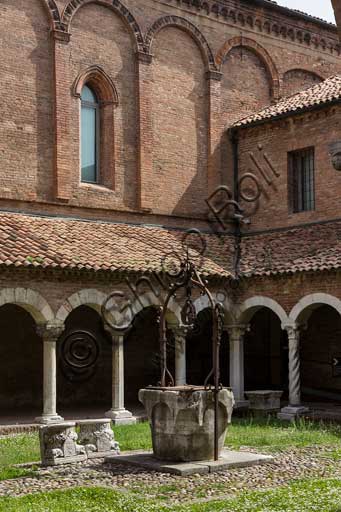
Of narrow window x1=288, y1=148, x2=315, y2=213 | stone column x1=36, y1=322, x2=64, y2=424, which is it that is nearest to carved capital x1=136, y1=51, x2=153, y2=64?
narrow window x1=288, y1=148, x2=315, y2=213

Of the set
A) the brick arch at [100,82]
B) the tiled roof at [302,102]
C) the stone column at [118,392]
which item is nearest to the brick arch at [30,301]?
the stone column at [118,392]

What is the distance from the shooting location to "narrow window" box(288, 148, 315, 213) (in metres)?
21.2

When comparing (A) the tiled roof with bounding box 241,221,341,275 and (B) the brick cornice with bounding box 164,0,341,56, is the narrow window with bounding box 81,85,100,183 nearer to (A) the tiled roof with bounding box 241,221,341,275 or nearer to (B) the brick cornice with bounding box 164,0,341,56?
→ (B) the brick cornice with bounding box 164,0,341,56

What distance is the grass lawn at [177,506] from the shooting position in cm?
887

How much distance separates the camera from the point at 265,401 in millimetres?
19094

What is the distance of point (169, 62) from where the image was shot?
21688 millimetres

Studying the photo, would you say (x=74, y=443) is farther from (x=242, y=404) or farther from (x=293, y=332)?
(x=242, y=404)

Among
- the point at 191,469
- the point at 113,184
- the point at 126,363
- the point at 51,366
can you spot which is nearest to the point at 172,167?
the point at 113,184

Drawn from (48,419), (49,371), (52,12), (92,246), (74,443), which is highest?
(52,12)

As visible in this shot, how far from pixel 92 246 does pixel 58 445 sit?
22.5 ft

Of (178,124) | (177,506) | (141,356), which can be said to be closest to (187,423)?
(177,506)

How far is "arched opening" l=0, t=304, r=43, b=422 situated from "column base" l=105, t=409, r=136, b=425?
2344 mm

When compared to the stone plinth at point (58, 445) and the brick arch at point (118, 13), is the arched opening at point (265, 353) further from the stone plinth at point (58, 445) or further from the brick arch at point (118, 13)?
the stone plinth at point (58, 445)

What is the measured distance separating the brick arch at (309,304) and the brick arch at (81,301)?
412cm
